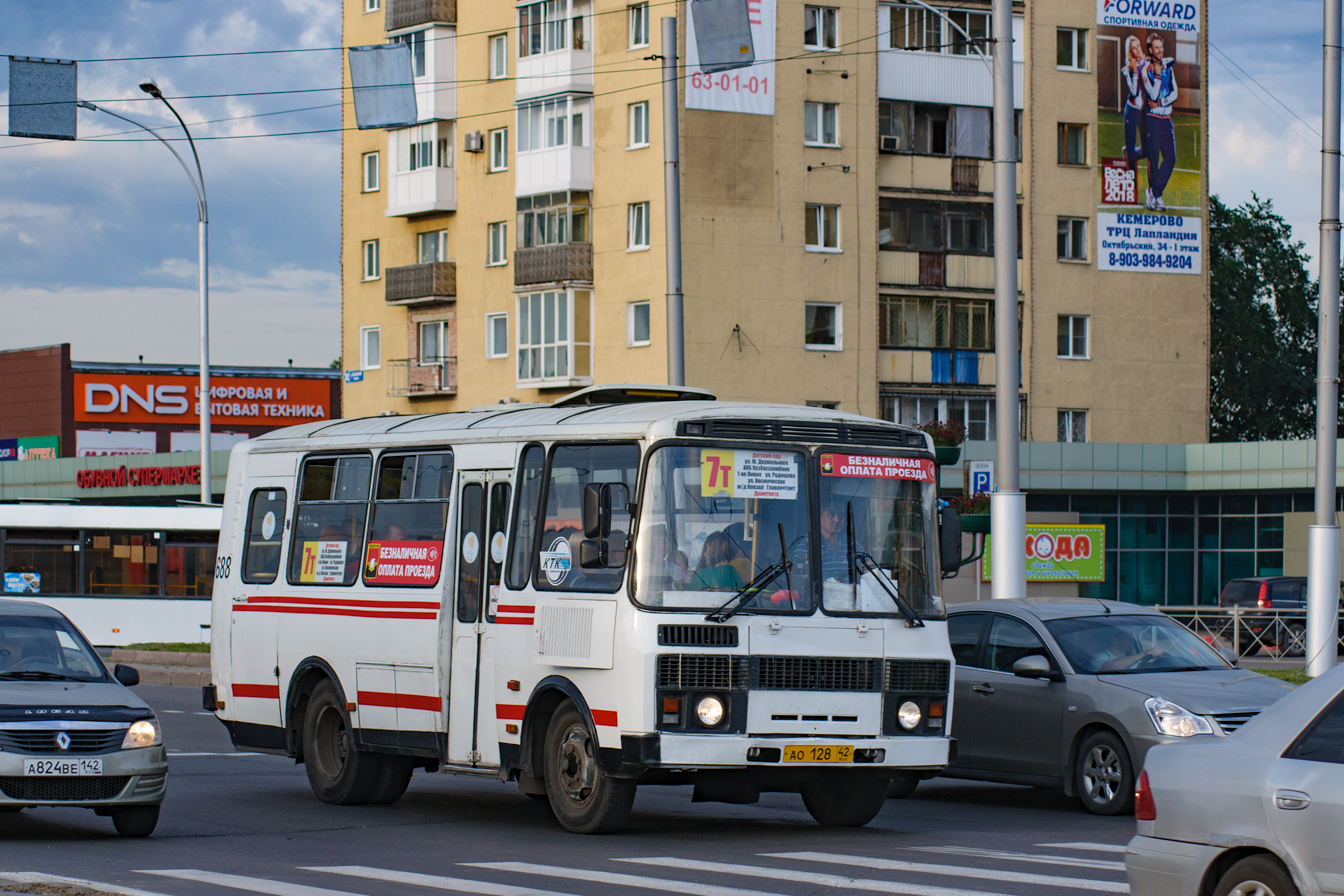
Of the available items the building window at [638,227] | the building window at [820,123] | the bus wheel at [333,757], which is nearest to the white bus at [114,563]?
the building window at [638,227]

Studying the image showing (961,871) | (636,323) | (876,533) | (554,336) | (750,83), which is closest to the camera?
(961,871)

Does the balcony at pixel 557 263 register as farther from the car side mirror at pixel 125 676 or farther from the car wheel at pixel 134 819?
the car wheel at pixel 134 819

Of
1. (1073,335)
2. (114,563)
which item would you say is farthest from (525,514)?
(1073,335)

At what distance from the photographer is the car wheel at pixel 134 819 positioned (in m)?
12.3

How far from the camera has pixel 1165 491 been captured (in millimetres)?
55000

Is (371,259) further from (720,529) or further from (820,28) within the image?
(720,529)

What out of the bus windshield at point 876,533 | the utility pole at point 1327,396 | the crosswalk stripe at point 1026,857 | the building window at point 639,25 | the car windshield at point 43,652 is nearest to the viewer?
the crosswalk stripe at point 1026,857

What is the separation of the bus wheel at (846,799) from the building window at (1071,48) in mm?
44922

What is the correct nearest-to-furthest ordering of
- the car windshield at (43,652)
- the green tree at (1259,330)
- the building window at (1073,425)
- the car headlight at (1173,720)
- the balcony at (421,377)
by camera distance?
1. the car windshield at (43,652)
2. the car headlight at (1173,720)
3. the building window at (1073,425)
4. the balcony at (421,377)
5. the green tree at (1259,330)

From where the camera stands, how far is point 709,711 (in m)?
11.9

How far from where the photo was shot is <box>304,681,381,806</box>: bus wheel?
1450 centimetres

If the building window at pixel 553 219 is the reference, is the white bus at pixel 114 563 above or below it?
below

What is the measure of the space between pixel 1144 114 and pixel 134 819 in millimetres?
48071

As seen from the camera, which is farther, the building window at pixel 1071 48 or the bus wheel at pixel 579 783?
the building window at pixel 1071 48
